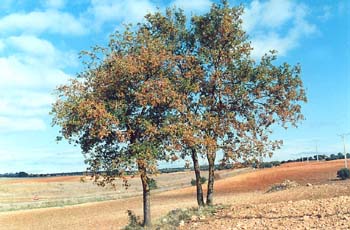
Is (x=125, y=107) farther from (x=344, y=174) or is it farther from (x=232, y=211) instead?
(x=344, y=174)

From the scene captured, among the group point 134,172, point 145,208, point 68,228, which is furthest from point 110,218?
point 134,172

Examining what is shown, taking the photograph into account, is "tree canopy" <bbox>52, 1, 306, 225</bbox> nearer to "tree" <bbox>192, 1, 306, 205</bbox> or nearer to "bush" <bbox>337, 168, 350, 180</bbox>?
"tree" <bbox>192, 1, 306, 205</bbox>

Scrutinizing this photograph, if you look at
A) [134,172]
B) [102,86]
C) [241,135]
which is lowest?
[134,172]

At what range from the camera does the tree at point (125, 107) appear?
19.2 m

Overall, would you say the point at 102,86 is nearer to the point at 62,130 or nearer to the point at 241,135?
the point at 62,130

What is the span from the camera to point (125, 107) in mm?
19812

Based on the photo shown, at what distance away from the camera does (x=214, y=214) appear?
811 inches

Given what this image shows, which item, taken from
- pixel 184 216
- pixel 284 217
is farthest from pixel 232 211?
pixel 284 217

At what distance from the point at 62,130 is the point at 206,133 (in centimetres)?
634

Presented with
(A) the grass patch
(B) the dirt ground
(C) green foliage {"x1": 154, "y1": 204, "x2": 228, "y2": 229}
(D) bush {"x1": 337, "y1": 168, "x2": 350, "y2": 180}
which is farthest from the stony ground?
(D) bush {"x1": 337, "y1": 168, "x2": 350, "y2": 180}

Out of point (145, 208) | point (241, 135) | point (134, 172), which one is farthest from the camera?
point (241, 135)

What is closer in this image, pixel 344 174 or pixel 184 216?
pixel 184 216

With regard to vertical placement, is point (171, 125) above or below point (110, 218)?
above

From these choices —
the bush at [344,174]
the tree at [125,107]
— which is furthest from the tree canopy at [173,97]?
the bush at [344,174]
